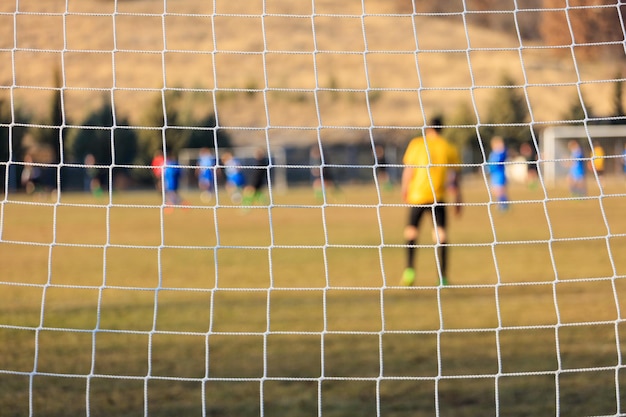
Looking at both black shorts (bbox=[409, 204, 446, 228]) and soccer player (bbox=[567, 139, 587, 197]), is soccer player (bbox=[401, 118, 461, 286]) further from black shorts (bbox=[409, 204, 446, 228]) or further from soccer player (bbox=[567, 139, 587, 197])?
soccer player (bbox=[567, 139, 587, 197])

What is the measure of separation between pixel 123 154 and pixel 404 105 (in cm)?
2889

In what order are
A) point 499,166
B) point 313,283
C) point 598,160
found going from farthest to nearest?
1. point 499,166
2. point 313,283
3. point 598,160

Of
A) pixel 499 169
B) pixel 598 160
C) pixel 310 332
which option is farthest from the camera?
pixel 499 169

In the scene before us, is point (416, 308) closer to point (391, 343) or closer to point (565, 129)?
point (391, 343)

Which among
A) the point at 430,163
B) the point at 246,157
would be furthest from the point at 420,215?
the point at 246,157

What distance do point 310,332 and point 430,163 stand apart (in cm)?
241

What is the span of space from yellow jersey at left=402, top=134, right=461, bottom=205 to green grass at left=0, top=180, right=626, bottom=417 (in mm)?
696

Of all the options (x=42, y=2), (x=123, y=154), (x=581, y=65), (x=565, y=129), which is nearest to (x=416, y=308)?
(x=581, y=65)

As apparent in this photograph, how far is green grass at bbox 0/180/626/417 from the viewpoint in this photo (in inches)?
185

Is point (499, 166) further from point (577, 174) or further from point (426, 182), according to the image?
point (426, 182)

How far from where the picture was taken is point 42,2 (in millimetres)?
5586

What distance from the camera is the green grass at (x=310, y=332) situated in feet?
15.4

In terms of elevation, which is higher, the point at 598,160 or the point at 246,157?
the point at 246,157

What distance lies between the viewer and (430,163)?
850 centimetres
